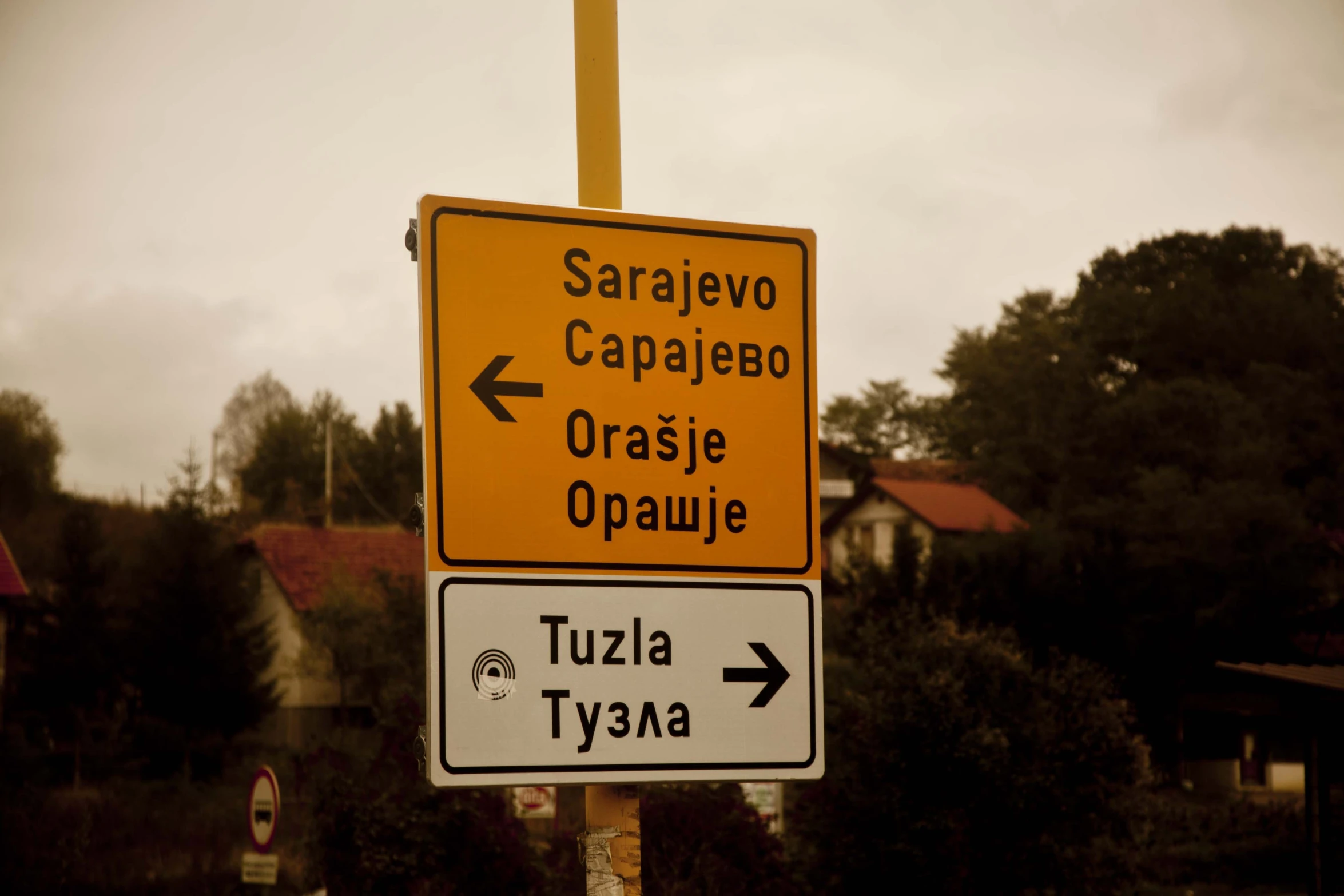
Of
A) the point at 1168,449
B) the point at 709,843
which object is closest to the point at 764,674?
the point at 709,843

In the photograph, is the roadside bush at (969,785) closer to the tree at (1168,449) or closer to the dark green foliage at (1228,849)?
the dark green foliage at (1228,849)

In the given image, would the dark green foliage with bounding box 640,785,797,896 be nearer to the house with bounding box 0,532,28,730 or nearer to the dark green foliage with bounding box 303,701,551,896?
the dark green foliage with bounding box 303,701,551,896

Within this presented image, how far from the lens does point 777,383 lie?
2838mm

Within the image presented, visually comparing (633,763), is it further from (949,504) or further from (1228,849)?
(949,504)

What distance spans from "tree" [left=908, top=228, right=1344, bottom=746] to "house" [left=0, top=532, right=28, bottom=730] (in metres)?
25.9

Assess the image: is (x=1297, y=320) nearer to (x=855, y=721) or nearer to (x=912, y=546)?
(x=912, y=546)

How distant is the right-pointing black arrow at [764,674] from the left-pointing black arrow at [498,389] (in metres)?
0.68

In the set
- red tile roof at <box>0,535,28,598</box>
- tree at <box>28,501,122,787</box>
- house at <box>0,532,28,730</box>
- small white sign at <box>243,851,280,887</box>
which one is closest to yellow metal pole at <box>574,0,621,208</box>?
small white sign at <box>243,851,280,887</box>

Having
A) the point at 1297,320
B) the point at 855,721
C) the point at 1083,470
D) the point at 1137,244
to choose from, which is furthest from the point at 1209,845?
the point at 1137,244

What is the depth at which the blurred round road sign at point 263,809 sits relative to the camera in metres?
13.7

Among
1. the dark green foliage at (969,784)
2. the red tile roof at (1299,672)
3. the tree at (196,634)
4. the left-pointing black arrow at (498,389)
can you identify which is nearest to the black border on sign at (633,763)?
the left-pointing black arrow at (498,389)

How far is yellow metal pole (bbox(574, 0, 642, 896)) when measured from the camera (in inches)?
104

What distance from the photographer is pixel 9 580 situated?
36.5 m

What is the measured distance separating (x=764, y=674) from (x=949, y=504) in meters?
49.8
